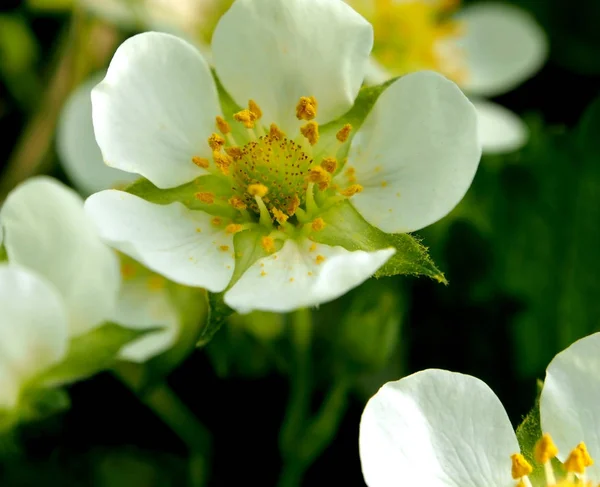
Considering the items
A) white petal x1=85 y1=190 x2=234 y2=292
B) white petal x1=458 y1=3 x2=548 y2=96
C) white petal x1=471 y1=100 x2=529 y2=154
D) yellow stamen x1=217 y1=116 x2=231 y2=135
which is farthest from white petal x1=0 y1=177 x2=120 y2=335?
white petal x1=458 y1=3 x2=548 y2=96

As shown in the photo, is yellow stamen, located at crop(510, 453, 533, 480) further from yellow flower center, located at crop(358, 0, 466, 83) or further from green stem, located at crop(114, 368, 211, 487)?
yellow flower center, located at crop(358, 0, 466, 83)

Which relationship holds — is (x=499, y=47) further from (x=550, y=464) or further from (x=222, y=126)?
(x=550, y=464)

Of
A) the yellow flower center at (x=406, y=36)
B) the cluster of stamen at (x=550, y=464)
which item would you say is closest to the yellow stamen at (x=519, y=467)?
the cluster of stamen at (x=550, y=464)

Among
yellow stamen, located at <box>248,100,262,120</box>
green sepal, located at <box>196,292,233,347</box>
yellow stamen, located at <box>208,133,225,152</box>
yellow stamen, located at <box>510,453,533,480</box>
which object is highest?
yellow stamen, located at <box>248,100,262,120</box>

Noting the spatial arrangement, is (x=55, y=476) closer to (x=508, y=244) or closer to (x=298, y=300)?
(x=298, y=300)

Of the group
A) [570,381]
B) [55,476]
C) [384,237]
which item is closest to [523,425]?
[570,381]
